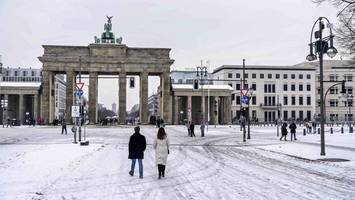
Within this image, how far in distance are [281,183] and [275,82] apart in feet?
425

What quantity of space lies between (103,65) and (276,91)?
204 ft

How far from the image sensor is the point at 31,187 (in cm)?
1363

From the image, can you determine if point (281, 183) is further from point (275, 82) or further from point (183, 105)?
point (275, 82)

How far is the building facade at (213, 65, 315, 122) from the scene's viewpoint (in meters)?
140

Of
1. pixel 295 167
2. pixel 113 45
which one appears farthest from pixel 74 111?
pixel 113 45

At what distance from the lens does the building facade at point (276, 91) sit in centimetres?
14038

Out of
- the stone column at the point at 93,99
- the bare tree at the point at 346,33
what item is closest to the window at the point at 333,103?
the stone column at the point at 93,99

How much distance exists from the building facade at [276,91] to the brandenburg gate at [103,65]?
142 ft

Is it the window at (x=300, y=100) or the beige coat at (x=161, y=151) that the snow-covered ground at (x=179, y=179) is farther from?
the window at (x=300, y=100)

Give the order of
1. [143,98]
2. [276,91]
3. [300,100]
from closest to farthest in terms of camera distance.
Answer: [143,98] → [276,91] → [300,100]

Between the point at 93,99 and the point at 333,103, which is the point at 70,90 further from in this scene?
the point at 333,103

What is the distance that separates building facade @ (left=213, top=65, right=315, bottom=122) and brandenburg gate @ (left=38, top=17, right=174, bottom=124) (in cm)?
4337

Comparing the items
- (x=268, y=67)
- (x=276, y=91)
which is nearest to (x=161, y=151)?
(x=268, y=67)

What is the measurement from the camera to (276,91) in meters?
143
